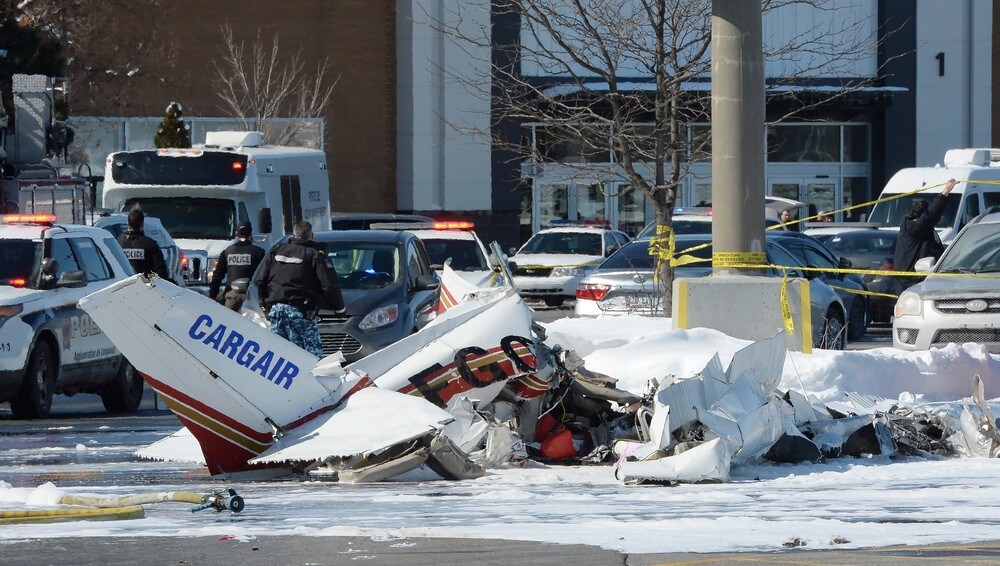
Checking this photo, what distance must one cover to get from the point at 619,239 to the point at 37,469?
2410 cm

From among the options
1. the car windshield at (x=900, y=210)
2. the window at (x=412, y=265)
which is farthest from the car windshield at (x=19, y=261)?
the car windshield at (x=900, y=210)

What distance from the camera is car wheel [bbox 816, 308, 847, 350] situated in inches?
773

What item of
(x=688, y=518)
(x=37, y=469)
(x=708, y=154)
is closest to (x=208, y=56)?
(x=708, y=154)

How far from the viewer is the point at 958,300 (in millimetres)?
15203

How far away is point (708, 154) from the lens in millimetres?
19703

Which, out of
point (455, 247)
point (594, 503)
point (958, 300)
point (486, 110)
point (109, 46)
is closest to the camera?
point (594, 503)

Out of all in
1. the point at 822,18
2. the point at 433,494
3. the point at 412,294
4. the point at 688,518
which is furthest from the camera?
the point at 822,18

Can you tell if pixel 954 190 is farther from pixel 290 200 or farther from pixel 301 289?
pixel 301 289

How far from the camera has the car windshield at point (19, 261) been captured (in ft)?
49.8

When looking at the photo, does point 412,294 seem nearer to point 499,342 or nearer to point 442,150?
point 499,342

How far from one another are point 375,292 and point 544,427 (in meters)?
6.20

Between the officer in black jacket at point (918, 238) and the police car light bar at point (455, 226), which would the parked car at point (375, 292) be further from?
the officer in black jacket at point (918, 238)

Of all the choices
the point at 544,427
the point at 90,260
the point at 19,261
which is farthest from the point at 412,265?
the point at 544,427

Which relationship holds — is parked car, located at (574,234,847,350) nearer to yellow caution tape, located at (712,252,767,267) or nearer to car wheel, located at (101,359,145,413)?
yellow caution tape, located at (712,252,767,267)
